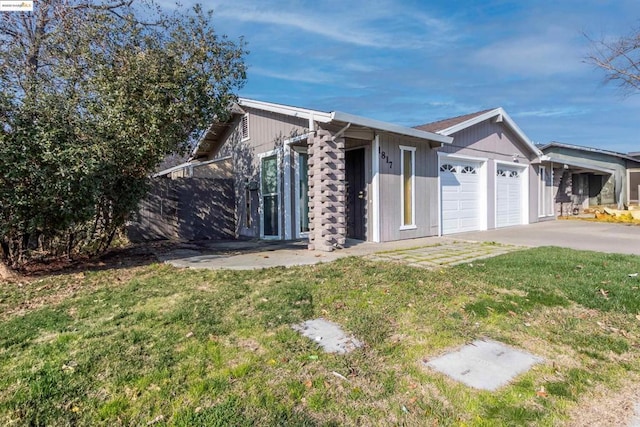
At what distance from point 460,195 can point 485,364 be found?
919 centimetres

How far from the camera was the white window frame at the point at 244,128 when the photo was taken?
39.0 ft

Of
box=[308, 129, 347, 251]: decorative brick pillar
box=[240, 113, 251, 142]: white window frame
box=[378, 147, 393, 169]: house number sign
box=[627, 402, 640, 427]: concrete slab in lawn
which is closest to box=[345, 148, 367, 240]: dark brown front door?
box=[378, 147, 393, 169]: house number sign

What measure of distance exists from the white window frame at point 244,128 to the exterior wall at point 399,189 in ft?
15.8

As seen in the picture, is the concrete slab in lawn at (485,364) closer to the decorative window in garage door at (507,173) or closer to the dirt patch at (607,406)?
the dirt patch at (607,406)

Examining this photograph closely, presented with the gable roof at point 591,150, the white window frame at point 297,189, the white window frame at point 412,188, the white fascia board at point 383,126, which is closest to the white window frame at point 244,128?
the white window frame at point 297,189

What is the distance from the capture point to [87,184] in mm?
5770

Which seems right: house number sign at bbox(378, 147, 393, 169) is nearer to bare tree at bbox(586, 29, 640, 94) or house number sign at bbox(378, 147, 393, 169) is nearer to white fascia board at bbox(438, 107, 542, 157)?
white fascia board at bbox(438, 107, 542, 157)

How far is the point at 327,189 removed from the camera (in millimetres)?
7535

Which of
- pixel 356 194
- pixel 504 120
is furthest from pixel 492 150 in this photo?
pixel 356 194

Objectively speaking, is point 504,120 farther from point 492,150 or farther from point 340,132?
point 340,132

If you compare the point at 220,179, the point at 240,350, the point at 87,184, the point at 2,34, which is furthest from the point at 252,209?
the point at 240,350

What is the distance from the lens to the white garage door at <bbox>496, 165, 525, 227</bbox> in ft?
42.4

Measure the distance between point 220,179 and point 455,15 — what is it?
30.2ft

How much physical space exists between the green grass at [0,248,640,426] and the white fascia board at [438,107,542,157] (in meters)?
6.16
